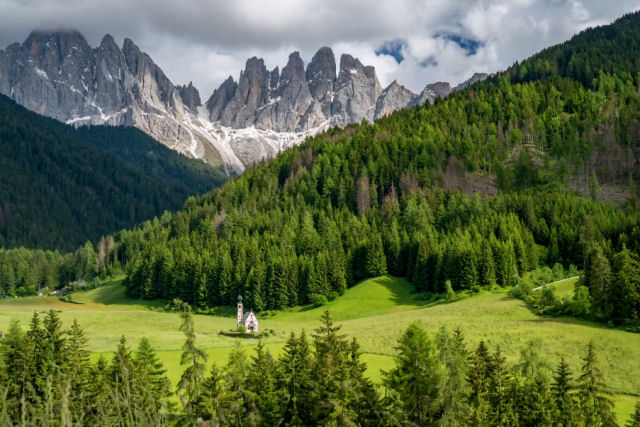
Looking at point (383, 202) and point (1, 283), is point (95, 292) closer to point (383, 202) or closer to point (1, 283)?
point (1, 283)

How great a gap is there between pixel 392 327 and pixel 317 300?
35954mm

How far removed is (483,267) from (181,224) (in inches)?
3766

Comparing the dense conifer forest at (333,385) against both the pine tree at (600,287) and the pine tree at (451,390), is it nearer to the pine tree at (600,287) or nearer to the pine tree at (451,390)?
the pine tree at (451,390)

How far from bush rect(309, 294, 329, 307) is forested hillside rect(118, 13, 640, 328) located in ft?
1.20

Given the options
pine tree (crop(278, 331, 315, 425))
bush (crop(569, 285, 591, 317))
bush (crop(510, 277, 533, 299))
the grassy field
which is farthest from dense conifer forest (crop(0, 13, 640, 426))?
the grassy field

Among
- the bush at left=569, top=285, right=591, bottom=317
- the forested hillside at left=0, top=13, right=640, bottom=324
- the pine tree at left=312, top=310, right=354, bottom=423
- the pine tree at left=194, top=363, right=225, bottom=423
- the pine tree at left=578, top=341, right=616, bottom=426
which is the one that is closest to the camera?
the pine tree at left=312, top=310, right=354, bottom=423

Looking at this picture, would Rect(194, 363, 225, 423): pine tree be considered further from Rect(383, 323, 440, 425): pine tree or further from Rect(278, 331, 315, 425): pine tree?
Rect(383, 323, 440, 425): pine tree

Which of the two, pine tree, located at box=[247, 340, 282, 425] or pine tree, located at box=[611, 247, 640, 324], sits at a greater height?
pine tree, located at box=[611, 247, 640, 324]

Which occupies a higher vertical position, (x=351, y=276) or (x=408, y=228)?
(x=408, y=228)

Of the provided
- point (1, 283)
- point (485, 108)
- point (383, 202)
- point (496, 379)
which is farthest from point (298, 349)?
point (485, 108)

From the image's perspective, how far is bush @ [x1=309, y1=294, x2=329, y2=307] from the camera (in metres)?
101

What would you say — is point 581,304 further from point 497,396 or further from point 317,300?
point 317,300

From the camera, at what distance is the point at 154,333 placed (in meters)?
74.8

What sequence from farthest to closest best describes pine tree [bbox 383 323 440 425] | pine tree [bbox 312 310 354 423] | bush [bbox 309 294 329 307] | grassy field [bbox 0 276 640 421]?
bush [bbox 309 294 329 307], grassy field [bbox 0 276 640 421], pine tree [bbox 383 323 440 425], pine tree [bbox 312 310 354 423]
